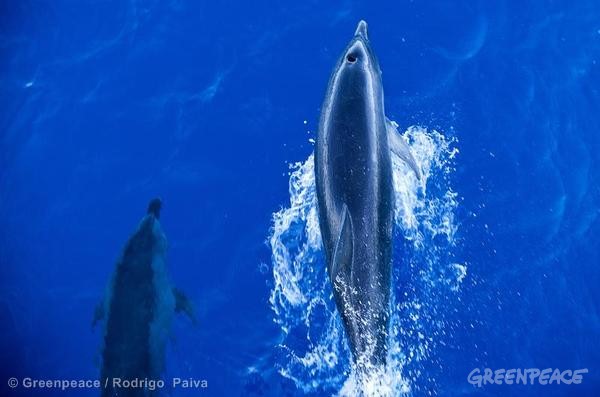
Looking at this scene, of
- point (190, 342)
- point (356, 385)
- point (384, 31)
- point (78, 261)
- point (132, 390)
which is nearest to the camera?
point (132, 390)

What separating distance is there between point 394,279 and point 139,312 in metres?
6.27

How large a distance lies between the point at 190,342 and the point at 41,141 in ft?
25.9

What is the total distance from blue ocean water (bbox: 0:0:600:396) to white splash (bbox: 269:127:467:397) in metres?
0.05

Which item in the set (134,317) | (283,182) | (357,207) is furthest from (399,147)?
(134,317)

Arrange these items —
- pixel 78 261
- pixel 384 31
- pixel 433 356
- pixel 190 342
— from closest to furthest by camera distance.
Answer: pixel 433 356
pixel 190 342
pixel 78 261
pixel 384 31

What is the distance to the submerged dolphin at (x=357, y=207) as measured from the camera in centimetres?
1257

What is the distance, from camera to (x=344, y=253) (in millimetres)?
12281

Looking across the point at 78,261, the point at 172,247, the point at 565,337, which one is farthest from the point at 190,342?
the point at 565,337

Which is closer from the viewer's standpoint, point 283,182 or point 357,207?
point 357,207

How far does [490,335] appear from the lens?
51.0ft

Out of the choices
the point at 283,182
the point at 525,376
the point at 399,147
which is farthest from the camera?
the point at 283,182

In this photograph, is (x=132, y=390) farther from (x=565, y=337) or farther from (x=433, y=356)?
(x=565, y=337)

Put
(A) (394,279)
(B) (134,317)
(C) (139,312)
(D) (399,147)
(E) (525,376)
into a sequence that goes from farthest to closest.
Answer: (A) (394,279) → (E) (525,376) → (D) (399,147) → (C) (139,312) → (B) (134,317)

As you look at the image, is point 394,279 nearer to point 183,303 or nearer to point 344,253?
point 344,253
